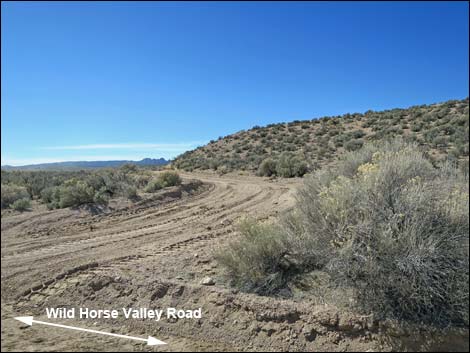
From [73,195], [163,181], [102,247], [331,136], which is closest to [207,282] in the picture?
[102,247]

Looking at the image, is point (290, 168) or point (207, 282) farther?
point (290, 168)

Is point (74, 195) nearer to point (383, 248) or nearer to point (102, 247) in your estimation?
point (102, 247)

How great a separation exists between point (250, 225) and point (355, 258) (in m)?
Answer: 1.80

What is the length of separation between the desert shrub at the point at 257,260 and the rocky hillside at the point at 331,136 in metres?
13.3

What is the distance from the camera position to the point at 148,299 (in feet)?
15.2

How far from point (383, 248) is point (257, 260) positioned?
5.62ft

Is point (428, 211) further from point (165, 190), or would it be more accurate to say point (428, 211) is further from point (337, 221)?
point (165, 190)

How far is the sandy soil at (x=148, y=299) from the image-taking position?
11.9ft

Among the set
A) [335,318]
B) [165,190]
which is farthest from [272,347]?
[165,190]

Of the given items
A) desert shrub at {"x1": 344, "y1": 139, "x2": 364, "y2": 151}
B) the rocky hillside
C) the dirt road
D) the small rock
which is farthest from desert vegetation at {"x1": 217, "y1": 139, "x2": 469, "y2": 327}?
desert shrub at {"x1": 344, "y1": 139, "x2": 364, "y2": 151}

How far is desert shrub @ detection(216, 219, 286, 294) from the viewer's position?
4746 mm

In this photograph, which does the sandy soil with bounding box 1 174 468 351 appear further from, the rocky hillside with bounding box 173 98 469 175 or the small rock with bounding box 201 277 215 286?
the rocky hillside with bounding box 173 98 469 175

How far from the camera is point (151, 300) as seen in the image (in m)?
4.63

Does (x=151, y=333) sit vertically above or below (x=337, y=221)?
below
